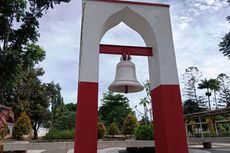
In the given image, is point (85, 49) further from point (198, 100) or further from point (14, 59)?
point (198, 100)

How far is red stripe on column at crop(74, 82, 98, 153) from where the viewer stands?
3.57m

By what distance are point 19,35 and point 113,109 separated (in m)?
34.0

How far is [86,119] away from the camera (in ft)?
11.9

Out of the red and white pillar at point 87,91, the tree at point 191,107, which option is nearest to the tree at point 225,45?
the red and white pillar at point 87,91

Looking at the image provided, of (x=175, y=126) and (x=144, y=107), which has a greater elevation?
(x=144, y=107)

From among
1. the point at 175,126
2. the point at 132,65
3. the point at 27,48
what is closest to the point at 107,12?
the point at 132,65

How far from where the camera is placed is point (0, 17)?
1144 centimetres

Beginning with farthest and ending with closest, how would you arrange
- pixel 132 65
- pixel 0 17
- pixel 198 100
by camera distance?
pixel 198 100 < pixel 0 17 < pixel 132 65

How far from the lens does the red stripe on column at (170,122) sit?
3.74 m

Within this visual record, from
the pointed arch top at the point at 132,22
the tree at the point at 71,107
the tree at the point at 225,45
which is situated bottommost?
the pointed arch top at the point at 132,22

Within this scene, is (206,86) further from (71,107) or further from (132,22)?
(132,22)

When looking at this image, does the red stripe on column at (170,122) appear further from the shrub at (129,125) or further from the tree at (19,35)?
the shrub at (129,125)

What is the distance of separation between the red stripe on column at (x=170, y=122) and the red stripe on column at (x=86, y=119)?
110cm

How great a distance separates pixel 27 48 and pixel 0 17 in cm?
189
